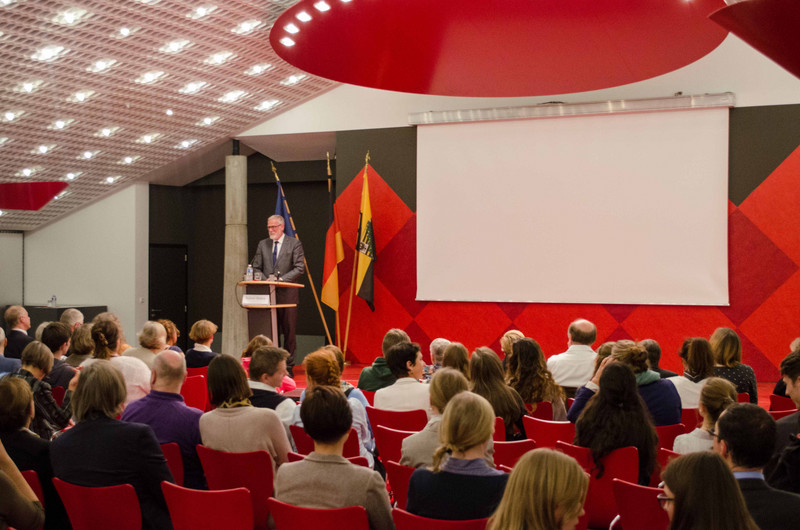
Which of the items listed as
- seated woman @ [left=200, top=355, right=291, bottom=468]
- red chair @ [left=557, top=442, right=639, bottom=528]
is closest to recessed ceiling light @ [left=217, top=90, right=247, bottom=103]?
seated woman @ [left=200, top=355, right=291, bottom=468]

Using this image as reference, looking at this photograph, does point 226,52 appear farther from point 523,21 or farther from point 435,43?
point 523,21

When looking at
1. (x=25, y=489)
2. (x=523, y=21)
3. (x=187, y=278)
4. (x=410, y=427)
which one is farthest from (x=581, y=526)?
(x=187, y=278)

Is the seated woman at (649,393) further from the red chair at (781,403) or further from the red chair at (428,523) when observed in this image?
the red chair at (428,523)

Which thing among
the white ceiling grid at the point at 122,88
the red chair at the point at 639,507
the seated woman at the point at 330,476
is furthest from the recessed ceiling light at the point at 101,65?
the red chair at the point at 639,507

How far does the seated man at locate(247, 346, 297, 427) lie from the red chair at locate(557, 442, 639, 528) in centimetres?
143

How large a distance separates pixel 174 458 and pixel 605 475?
1.81 metres

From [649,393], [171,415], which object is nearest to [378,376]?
[649,393]

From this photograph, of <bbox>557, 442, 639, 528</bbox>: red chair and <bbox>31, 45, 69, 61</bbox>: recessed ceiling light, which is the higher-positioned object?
<bbox>31, 45, 69, 61</bbox>: recessed ceiling light

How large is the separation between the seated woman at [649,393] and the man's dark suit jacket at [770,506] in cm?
190

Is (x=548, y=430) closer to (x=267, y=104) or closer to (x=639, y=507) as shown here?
(x=639, y=507)

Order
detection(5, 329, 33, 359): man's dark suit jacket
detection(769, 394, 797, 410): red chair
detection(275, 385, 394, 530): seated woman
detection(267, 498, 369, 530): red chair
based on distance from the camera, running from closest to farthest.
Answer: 1. detection(267, 498, 369, 530): red chair
2. detection(275, 385, 394, 530): seated woman
3. detection(769, 394, 797, 410): red chair
4. detection(5, 329, 33, 359): man's dark suit jacket

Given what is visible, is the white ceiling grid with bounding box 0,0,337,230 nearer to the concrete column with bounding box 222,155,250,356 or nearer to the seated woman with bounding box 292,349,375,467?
the concrete column with bounding box 222,155,250,356

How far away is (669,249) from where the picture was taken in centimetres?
868

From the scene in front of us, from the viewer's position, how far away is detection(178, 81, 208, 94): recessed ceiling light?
29.0ft
